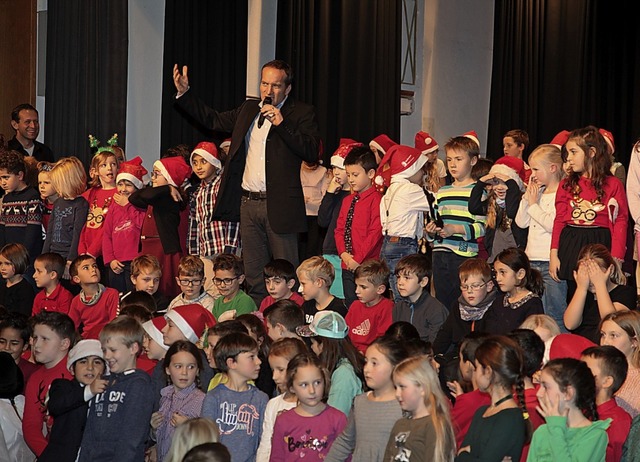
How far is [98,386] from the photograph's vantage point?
4520 mm

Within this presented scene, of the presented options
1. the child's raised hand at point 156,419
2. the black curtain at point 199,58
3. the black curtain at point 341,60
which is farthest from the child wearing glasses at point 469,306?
the black curtain at point 199,58

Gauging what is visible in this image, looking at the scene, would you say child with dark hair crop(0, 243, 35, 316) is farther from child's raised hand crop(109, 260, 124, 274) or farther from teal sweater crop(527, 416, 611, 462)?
teal sweater crop(527, 416, 611, 462)

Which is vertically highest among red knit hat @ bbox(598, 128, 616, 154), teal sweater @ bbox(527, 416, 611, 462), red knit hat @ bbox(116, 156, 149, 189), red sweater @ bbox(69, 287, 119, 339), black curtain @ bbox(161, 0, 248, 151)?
black curtain @ bbox(161, 0, 248, 151)

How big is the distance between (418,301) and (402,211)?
77 cm

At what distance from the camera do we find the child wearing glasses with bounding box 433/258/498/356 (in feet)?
16.9

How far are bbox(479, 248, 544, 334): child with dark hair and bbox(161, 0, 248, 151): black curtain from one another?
4295 mm

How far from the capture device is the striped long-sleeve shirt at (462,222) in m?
5.96

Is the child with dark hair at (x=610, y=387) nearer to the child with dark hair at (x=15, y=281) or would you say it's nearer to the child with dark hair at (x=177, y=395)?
the child with dark hair at (x=177, y=395)

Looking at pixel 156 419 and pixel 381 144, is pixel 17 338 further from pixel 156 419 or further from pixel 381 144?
pixel 381 144

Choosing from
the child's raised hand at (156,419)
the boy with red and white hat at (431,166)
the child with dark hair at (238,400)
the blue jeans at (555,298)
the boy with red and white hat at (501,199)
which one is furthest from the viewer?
the boy with red and white hat at (431,166)

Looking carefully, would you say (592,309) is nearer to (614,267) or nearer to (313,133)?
(614,267)

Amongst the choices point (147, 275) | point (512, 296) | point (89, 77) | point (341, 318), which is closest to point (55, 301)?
point (147, 275)

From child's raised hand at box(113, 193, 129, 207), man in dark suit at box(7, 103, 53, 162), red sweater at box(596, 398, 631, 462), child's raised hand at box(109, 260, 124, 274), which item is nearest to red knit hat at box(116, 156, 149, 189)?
child's raised hand at box(113, 193, 129, 207)

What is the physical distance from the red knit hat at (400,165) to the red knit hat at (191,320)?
1.57 m
